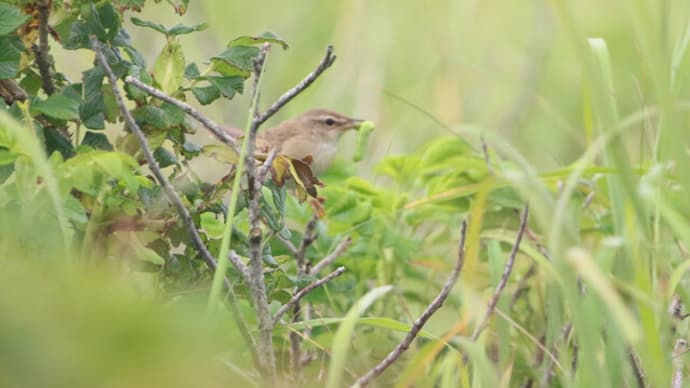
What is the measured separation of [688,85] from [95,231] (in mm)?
1181


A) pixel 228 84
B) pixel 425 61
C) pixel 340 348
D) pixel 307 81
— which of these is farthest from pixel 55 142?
pixel 425 61

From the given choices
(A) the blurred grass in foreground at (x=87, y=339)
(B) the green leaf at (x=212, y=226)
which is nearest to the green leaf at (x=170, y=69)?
(B) the green leaf at (x=212, y=226)

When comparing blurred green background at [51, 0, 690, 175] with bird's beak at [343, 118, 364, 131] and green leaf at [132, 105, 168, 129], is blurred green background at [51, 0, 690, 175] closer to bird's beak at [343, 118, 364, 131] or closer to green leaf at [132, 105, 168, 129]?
bird's beak at [343, 118, 364, 131]

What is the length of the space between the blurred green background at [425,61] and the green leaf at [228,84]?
105 inches

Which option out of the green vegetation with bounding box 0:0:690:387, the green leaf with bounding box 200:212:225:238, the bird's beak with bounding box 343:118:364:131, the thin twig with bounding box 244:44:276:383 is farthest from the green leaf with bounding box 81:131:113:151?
the bird's beak with bounding box 343:118:364:131

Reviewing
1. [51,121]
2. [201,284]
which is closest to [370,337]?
[201,284]

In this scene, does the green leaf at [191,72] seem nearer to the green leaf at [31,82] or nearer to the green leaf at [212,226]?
the green leaf at [31,82]

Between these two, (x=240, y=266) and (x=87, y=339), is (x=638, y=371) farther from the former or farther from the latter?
(x=87, y=339)

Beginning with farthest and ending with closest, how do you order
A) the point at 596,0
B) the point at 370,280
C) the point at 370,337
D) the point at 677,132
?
1. the point at 596,0
2. the point at 370,280
3. the point at 370,337
4. the point at 677,132

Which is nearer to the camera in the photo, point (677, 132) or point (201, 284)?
point (677, 132)

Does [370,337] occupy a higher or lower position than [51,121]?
lower

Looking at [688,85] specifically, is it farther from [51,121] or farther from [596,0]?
[596,0]

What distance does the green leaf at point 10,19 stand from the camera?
6.44 ft

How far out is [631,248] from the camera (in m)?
2.01
